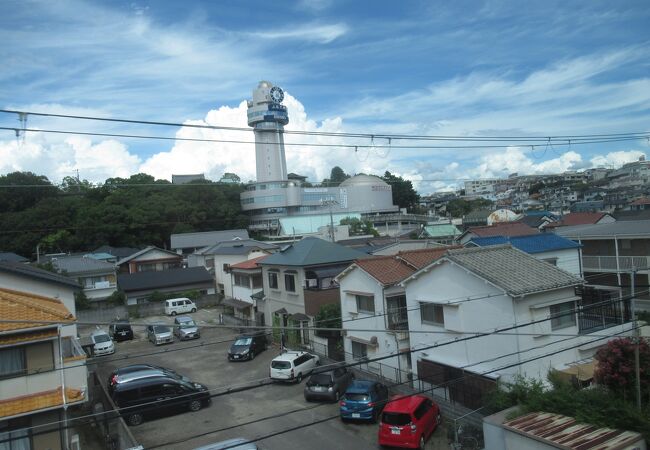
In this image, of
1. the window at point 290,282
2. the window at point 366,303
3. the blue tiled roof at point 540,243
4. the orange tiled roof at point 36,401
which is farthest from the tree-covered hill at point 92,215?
the orange tiled roof at point 36,401

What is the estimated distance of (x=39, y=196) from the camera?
5628 centimetres

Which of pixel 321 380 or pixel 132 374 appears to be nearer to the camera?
pixel 321 380

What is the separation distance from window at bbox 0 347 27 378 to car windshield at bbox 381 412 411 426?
879 centimetres

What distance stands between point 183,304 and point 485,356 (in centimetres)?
2591

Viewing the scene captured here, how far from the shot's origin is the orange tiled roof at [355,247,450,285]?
1753 cm

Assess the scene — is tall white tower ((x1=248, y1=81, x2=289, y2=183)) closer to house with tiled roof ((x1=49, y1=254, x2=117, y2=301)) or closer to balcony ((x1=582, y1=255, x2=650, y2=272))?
house with tiled roof ((x1=49, y1=254, x2=117, y2=301))

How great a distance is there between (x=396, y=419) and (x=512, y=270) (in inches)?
228

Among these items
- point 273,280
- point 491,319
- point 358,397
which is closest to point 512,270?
point 491,319

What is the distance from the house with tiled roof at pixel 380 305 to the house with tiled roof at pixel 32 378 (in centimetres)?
874

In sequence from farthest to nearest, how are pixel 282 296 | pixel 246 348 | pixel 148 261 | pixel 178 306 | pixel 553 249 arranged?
pixel 148 261 → pixel 178 306 → pixel 282 296 → pixel 246 348 → pixel 553 249

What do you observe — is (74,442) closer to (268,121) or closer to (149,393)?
(149,393)

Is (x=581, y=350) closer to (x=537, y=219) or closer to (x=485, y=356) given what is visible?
(x=485, y=356)

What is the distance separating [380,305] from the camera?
17547mm

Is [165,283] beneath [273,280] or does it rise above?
beneath
